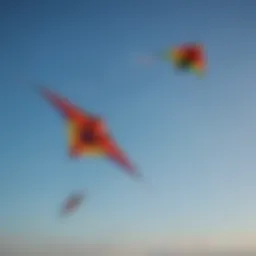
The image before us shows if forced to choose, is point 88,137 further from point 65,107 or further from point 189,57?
point 189,57

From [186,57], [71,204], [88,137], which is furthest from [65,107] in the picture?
[186,57]

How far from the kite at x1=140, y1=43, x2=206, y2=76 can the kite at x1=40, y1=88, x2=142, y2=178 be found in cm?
25

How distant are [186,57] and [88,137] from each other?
1.27 feet

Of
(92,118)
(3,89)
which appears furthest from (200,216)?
(3,89)

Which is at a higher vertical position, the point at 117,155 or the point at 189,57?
the point at 189,57

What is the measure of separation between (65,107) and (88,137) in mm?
115

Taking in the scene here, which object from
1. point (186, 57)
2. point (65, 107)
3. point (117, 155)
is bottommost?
point (117, 155)

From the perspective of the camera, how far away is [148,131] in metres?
1.35

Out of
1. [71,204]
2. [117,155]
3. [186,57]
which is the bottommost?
[71,204]

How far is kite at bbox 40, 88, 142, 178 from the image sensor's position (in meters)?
1.31

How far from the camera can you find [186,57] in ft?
4.43

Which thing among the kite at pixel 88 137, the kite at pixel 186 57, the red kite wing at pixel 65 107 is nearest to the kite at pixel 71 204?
the kite at pixel 88 137

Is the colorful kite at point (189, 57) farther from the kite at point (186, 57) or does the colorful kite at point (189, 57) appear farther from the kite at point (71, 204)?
the kite at point (71, 204)

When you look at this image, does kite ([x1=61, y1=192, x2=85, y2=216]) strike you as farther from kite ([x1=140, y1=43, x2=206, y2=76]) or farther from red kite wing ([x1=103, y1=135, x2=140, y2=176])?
kite ([x1=140, y1=43, x2=206, y2=76])
